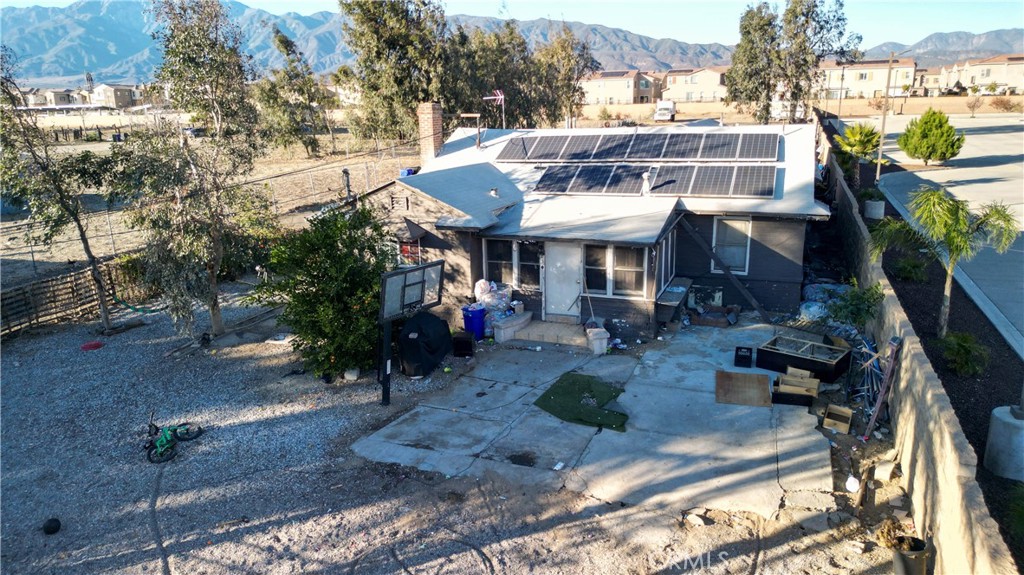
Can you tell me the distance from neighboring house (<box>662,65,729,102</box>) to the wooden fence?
9672 centimetres

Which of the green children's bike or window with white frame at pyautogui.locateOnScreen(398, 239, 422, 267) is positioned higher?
window with white frame at pyautogui.locateOnScreen(398, 239, 422, 267)

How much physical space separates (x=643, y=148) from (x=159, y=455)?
13807mm

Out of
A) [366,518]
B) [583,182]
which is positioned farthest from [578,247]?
[366,518]

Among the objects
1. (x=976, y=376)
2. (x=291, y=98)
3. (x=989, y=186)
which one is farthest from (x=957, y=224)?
(x=291, y=98)

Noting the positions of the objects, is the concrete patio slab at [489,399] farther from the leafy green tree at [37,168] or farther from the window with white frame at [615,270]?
the leafy green tree at [37,168]

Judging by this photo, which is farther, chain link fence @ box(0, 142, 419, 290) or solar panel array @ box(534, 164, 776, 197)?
chain link fence @ box(0, 142, 419, 290)

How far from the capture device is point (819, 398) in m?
10.7

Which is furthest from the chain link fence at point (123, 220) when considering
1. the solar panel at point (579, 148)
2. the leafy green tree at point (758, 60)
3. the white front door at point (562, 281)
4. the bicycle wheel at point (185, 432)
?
the leafy green tree at point (758, 60)

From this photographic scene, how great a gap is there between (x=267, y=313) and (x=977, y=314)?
16.6m

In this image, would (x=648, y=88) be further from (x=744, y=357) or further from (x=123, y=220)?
(x=123, y=220)

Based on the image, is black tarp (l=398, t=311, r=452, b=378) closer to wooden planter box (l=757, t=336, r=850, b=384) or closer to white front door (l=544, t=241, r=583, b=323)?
white front door (l=544, t=241, r=583, b=323)

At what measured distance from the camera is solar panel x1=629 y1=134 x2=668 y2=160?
17.2 m

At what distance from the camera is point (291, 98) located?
40188 mm

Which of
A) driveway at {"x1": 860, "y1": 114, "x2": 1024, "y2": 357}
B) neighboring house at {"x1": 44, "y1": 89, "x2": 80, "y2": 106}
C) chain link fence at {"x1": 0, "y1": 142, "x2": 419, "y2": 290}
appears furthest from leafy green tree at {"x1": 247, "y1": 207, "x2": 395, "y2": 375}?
neighboring house at {"x1": 44, "y1": 89, "x2": 80, "y2": 106}
